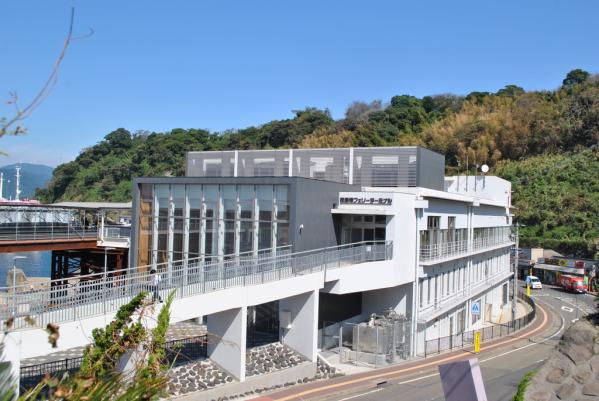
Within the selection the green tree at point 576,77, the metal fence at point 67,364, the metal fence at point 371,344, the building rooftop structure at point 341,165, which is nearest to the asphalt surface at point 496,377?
the metal fence at point 371,344

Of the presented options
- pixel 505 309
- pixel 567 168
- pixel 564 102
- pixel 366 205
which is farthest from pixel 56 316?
pixel 564 102

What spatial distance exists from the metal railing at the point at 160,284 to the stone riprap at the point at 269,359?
284 centimetres

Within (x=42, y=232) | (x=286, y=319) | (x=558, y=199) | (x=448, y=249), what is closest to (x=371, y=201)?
(x=286, y=319)

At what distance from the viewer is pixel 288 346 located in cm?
2283

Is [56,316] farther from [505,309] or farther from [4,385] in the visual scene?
[505,309]

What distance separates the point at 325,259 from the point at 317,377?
445 centimetres

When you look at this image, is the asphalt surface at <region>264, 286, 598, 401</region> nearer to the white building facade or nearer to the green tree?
the white building facade

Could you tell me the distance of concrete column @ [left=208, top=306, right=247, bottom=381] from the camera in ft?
63.7

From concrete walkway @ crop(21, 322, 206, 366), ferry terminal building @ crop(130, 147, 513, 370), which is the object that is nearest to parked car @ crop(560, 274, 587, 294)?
ferry terminal building @ crop(130, 147, 513, 370)

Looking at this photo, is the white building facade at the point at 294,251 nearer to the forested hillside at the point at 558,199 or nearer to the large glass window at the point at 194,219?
the large glass window at the point at 194,219

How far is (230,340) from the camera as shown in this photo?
19609 mm

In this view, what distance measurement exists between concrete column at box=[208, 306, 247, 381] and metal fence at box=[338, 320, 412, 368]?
700 centimetres

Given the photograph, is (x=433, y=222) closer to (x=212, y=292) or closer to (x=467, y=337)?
(x=467, y=337)

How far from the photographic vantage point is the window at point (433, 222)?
98.5 feet
